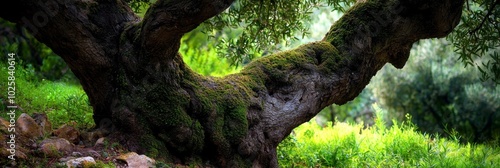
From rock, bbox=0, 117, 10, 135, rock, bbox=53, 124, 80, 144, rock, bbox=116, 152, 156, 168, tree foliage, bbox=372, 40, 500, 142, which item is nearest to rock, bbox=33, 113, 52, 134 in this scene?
rock, bbox=53, 124, 80, 144

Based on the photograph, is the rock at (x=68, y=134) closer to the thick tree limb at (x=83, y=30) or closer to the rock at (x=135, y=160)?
the thick tree limb at (x=83, y=30)

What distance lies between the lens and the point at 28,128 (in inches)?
155

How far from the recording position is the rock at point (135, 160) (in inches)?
148

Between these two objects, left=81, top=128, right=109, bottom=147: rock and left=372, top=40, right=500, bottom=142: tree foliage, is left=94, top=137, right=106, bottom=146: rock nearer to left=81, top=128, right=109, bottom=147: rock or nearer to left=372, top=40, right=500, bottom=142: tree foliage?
left=81, top=128, right=109, bottom=147: rock

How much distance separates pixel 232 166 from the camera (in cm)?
444

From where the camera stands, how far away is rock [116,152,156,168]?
3.76m

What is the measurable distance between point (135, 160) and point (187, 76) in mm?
954

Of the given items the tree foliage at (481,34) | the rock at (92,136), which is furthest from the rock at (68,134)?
the tree foliage at (481,34)

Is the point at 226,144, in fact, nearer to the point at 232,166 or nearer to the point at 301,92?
the point at 232,166

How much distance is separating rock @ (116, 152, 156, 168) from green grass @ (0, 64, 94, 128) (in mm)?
1239

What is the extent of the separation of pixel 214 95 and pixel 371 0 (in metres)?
2.07

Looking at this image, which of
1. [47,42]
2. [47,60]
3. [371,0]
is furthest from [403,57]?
[47,60]

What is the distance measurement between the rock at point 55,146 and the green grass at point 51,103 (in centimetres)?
102

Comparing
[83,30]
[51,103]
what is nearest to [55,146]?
[83,30]
